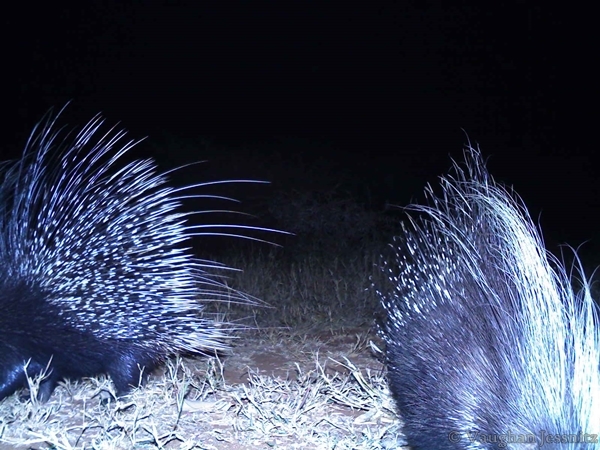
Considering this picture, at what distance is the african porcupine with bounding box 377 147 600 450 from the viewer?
1.63 metres

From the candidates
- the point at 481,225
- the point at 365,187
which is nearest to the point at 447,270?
the point at 481,225

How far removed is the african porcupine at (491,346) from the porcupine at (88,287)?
0.99 meters

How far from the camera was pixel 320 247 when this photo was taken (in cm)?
606

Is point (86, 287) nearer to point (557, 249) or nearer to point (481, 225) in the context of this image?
point (481, 225)

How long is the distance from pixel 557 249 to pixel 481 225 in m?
4.33

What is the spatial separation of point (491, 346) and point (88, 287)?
1618 mm

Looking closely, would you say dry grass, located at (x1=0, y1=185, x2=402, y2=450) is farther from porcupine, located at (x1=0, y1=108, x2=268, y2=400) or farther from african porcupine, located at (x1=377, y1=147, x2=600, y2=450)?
african porcupine, located at (x1=377, y1=147, x2=600, y2=450)

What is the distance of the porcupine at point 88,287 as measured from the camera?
9.24ft

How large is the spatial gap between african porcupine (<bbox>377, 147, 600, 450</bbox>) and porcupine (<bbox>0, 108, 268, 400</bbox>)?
3.25ft

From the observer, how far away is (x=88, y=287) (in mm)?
2803

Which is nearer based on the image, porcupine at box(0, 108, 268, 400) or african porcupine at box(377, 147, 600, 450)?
african porcupine at box(377, 147, 600, 450)

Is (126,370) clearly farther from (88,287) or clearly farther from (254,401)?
(254,401)

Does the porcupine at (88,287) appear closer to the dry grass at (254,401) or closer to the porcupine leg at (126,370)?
the porcupine leg at (126,370)

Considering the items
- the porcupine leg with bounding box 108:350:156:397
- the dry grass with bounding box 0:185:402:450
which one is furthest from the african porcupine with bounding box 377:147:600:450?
the porcupine leg with bounding box 108:350:156:397
